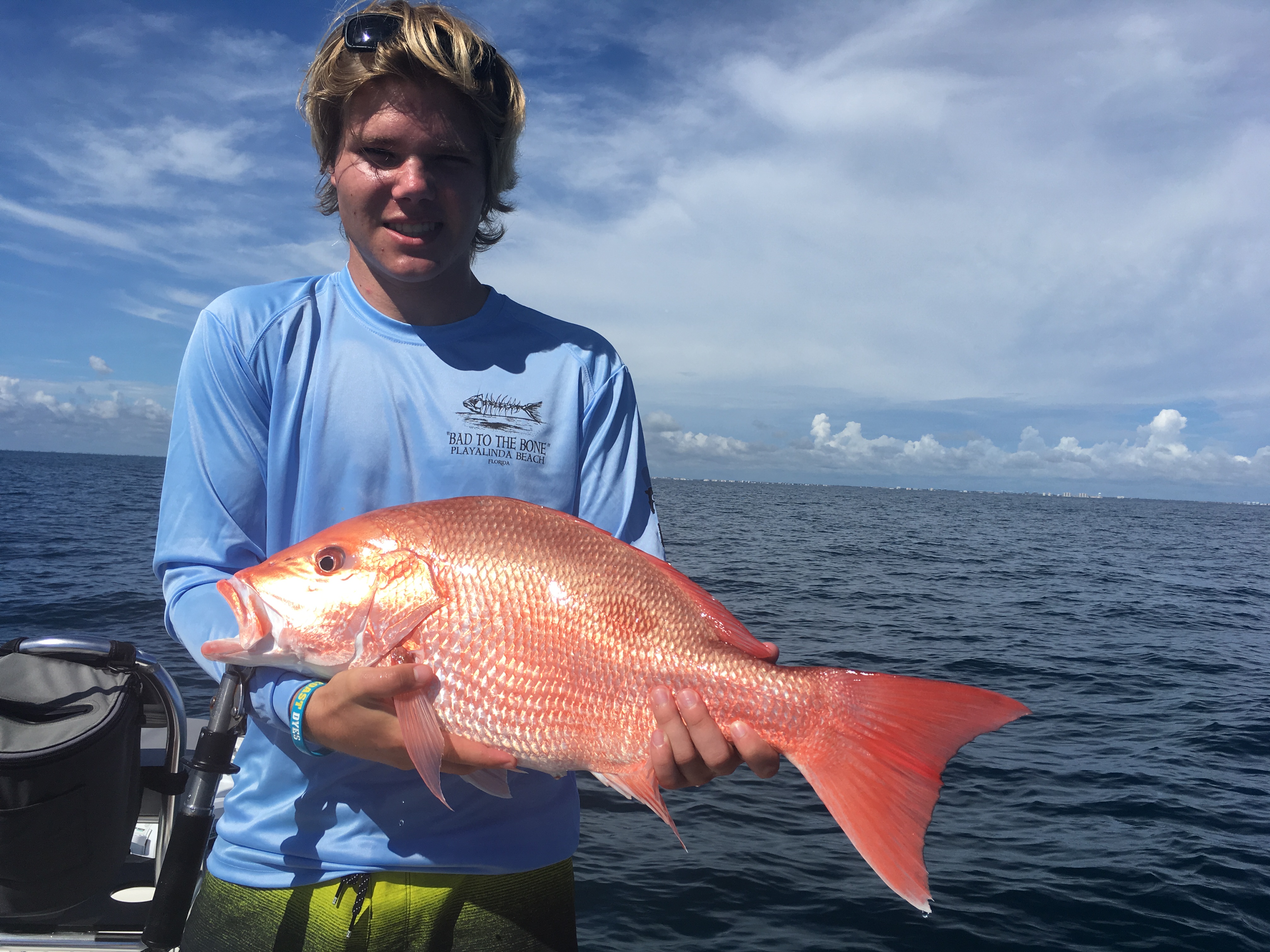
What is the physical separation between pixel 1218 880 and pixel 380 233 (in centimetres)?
970

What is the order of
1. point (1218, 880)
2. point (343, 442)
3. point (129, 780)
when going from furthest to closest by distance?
1. point (1218, 880)
2. point (129, 780)
3. point (343, 442)

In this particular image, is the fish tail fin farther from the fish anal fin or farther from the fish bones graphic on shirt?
the fish bones graphic on shirt

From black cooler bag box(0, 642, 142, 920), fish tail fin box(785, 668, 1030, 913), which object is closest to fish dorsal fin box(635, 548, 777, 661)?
fish tail fin box(785, 668, 1030, 913)

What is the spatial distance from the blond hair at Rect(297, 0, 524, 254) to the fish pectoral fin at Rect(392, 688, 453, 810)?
148 centimetres

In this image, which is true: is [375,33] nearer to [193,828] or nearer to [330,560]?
[330,560]

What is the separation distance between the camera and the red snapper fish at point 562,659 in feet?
6.20

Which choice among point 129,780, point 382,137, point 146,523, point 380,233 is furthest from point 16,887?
point 146,523

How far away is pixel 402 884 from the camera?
77.2 inches

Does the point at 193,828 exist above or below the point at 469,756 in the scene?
below

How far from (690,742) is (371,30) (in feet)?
6.68

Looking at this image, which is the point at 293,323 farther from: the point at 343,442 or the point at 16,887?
the point at 16,887

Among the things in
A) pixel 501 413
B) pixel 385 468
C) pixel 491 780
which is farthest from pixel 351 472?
pixel 491 780

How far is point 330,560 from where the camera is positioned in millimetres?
1979

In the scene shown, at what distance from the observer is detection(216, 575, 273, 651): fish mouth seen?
6.11ft
